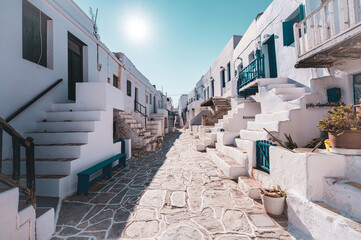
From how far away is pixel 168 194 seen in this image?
150 inches

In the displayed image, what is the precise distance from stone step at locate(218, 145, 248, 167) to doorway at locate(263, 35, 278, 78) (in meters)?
4.50

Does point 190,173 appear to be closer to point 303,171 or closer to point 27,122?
point 303,171

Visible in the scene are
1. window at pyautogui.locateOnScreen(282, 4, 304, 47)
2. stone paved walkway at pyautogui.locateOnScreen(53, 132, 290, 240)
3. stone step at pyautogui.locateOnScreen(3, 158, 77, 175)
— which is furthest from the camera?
window at pyautogui.locateOnScreen(282, 4, 304, 47)

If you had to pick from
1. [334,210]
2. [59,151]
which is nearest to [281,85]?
[334,210]

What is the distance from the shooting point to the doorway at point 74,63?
6.69 meters

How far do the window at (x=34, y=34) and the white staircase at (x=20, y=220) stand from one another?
4685 millimetres

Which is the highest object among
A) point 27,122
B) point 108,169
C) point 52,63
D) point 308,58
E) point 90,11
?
point 90,11

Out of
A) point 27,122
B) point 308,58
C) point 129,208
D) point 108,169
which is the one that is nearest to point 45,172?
point 108,169

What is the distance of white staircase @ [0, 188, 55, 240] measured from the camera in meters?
1.80

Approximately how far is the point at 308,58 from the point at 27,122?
8372 millimetres

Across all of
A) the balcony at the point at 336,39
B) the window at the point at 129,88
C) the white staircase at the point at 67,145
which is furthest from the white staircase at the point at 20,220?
the window at the point at 129,88

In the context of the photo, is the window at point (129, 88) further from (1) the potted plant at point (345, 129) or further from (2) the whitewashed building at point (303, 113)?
Result: (1) the potted plant at point (345, 129)

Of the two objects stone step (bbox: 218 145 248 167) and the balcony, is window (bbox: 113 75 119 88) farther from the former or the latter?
the balcony

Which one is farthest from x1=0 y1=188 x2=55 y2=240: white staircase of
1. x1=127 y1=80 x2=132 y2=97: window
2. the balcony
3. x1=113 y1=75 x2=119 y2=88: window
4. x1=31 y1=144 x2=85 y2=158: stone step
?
x1=127 y1=80 x2=132 y2=97: window
